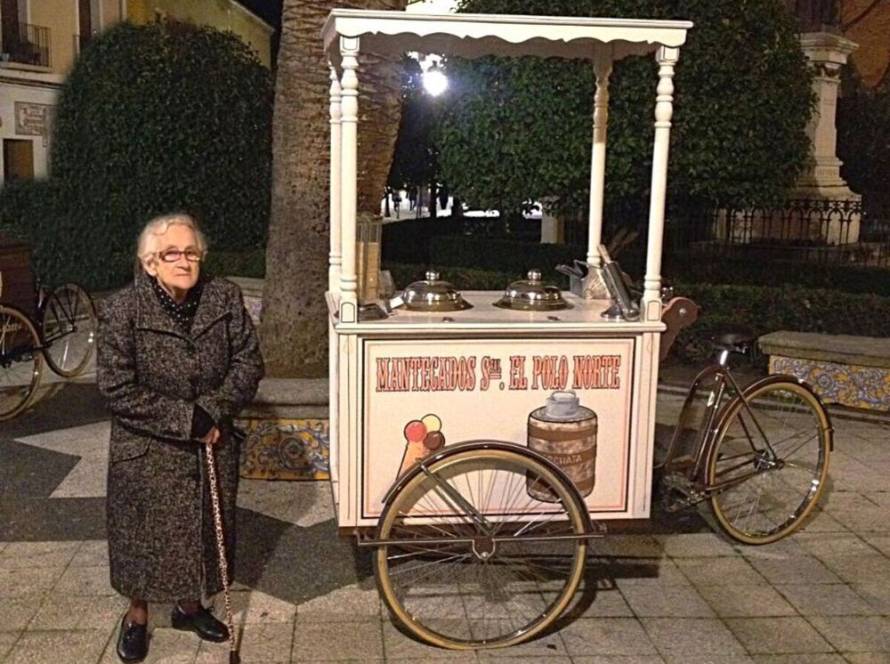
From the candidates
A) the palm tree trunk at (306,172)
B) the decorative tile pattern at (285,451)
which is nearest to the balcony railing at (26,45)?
the palm tree trunk at (306,172)

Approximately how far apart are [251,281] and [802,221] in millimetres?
7996

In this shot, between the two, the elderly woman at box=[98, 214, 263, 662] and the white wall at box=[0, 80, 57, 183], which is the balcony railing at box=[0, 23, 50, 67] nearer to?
the white wall at box=[0, 80, 57, 183]

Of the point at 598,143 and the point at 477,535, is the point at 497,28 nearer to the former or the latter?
the point at 598,143

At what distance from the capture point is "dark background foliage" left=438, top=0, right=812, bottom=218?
920 centimetres

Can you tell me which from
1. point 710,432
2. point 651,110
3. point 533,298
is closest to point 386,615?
point 533,298

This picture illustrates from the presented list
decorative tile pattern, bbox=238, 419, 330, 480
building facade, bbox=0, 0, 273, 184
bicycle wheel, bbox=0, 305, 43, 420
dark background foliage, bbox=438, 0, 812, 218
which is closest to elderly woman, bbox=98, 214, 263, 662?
decorative tile pattern, bbox=238, 419, 330, 480

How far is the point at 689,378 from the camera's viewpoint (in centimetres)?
841

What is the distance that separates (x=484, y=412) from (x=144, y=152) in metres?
9.61

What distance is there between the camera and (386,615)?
4031 millimetres

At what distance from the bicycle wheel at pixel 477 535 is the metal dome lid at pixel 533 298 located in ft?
2.38

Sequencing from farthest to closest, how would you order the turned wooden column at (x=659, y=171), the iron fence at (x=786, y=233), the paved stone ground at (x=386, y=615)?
the iron fence at (x=786, y=233), the turned wooden column at (x=659, y=171), the paved stone ground at (x=386, y=615)

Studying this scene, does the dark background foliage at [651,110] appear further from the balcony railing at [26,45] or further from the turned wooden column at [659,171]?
the balcony railing at [26,45]

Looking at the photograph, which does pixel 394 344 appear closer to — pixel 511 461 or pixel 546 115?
pixel 511 461

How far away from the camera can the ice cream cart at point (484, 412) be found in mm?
3705
